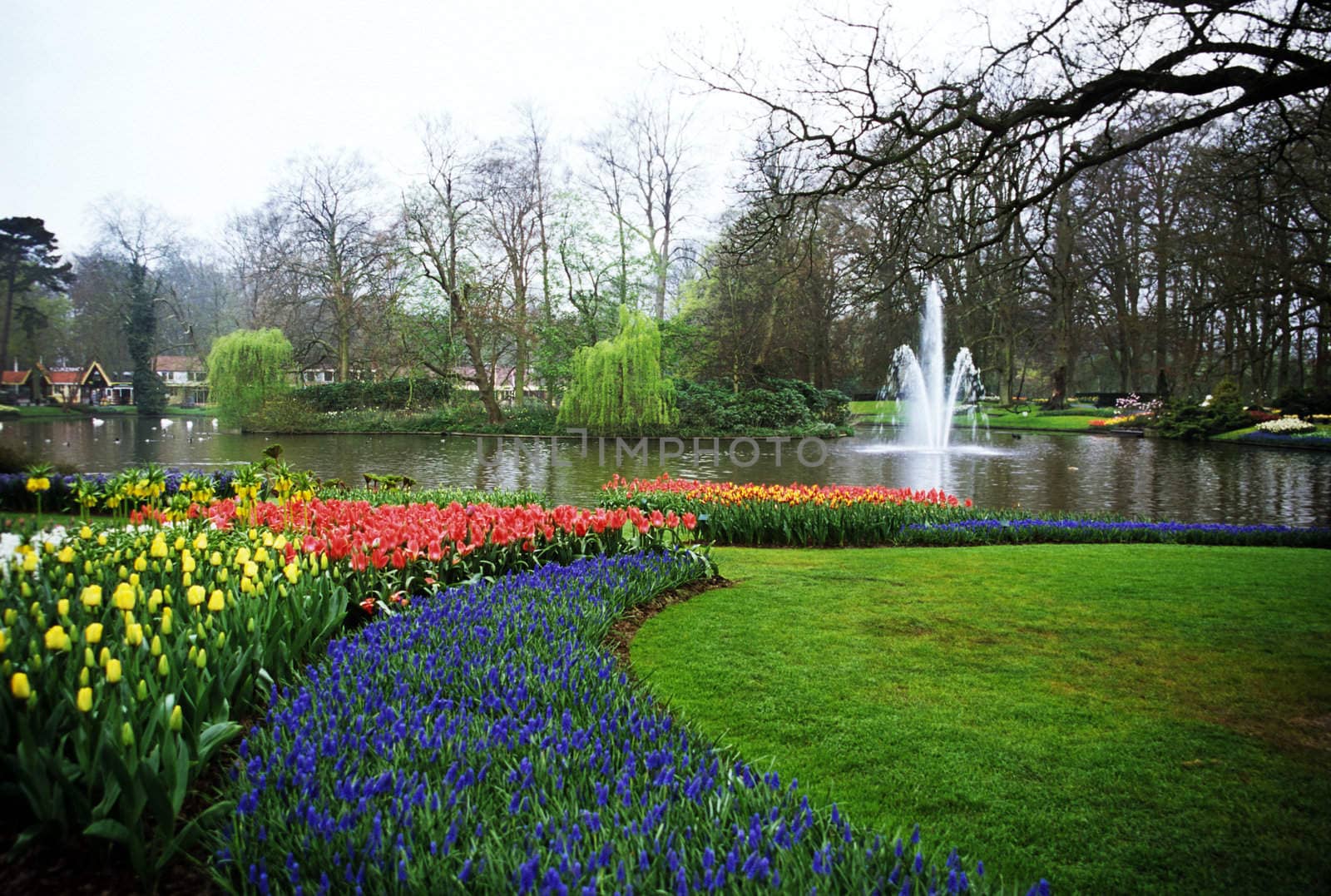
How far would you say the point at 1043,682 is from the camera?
11.9 ft

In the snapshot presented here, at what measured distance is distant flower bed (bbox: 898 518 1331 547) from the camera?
8312 mm

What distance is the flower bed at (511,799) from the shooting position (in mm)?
1678

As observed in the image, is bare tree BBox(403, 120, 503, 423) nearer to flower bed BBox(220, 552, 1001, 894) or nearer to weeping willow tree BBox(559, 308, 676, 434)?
weeping willow tree BBox(559, 308, 676, 434)

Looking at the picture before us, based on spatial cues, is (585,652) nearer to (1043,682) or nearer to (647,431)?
(1043,682)

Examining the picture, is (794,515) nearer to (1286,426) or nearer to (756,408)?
(756,408)

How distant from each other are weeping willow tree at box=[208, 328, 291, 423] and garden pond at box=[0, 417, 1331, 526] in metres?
1.85

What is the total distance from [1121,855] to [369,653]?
269 cm

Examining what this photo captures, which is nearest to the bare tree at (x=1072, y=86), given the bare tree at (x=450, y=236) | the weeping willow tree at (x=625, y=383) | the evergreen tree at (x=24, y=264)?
the evergreen tree at (x=24, y=264)

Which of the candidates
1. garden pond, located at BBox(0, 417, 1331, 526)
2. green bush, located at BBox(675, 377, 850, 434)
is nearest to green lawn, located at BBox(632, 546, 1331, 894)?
garden pond, located at BBox(0, 417, 1331, 526)

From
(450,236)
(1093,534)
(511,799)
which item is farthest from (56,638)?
(450,236)

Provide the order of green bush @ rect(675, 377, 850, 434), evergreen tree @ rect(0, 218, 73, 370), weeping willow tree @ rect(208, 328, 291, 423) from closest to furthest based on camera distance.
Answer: evergreen tree @ rect(0, 218, 73, 370) → green bush @ rect(675, 377, 850, 434) → weeping willow tree @ rect(208, 328, 291, 423)

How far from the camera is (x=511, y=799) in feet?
6.42

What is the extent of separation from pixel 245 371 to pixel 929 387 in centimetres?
2606

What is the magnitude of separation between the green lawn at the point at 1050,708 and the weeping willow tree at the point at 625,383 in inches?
785
